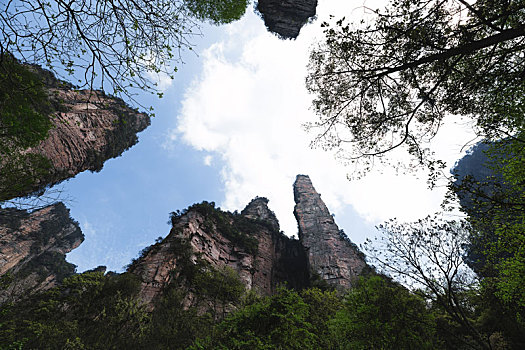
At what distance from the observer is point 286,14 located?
25.5 meters

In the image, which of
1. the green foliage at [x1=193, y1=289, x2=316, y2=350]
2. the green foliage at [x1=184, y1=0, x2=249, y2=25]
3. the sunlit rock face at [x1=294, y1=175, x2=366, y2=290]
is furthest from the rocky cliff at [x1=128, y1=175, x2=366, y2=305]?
the green foliage at [x1=184, y1=0, x2=249, y2=25]

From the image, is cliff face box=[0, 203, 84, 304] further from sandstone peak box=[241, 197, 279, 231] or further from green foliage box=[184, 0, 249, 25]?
green foliage box=[184, 0, 249, 25]

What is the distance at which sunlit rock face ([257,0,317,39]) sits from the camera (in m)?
24.8

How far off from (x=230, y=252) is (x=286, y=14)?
1298 inches

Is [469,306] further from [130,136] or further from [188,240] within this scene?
[130,136]

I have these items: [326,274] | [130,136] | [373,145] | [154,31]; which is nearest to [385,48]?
[373,145]

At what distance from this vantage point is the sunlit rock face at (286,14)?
24.8 metres

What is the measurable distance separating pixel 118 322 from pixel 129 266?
1142cm

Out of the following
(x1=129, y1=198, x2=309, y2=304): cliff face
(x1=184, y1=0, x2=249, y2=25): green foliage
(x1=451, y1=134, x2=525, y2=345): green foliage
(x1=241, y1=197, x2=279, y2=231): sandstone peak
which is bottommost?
(x1=451, y1=134, x2=525, y2=345): green foliage

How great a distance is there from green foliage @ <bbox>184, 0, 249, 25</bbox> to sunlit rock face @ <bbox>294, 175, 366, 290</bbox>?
101 ft

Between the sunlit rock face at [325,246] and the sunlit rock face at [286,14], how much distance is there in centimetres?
3228

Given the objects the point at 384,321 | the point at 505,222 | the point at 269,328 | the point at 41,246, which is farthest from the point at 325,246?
the point at 41,246

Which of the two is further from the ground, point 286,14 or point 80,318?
point 286,14

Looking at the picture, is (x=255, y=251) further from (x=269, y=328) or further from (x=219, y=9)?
(x=219, y=9)
